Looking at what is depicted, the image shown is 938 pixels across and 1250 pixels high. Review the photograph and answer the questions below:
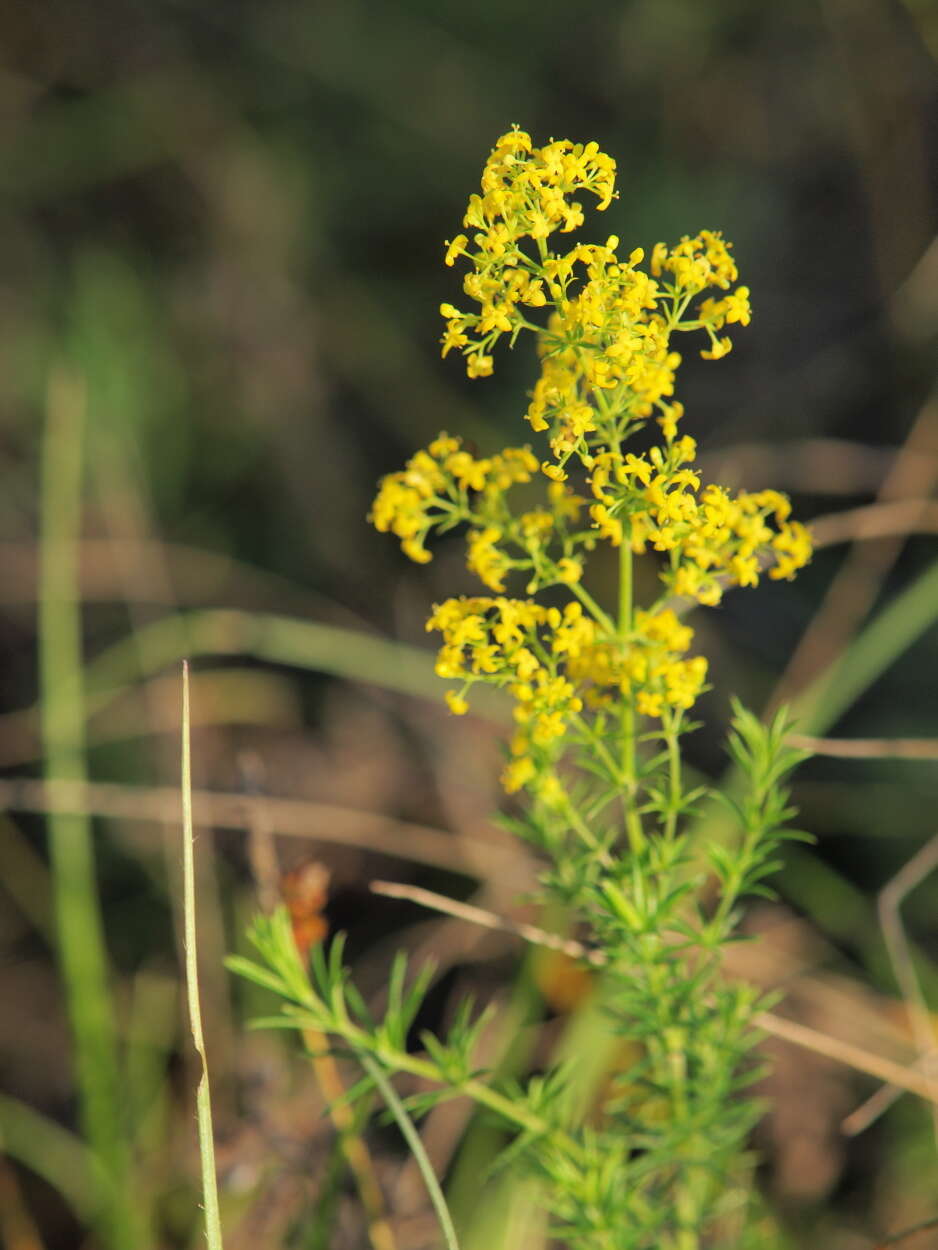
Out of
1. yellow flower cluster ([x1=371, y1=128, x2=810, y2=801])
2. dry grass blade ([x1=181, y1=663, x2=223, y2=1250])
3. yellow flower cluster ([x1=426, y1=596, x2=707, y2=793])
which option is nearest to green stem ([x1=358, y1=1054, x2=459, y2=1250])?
dry grass blade ([x1=181, y1=663, x2=223, y2=1250])

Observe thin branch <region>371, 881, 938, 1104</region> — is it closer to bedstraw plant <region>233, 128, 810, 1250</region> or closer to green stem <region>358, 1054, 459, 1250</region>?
bedstraw plant <region>233, 128, 810, 1250</region>

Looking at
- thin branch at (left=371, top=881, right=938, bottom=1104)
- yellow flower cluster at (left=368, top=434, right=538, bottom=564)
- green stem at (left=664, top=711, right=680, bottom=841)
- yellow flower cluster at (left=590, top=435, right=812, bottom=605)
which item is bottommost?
thin branch at (left=371, top=881, right=938, bottom=1104)

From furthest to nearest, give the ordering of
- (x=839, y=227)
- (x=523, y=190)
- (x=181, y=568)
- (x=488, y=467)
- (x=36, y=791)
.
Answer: (x=839, y=227), (x=181, y=568), (x=36, y=791), (x=488, y=467), (x=523, y=190)

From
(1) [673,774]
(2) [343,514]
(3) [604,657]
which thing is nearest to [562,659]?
(3) [604,657]

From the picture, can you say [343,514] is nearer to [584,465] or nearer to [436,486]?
[436,486]

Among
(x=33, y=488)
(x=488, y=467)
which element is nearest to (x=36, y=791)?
(x=33, y=488)

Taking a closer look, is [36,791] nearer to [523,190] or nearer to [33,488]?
[33,488]

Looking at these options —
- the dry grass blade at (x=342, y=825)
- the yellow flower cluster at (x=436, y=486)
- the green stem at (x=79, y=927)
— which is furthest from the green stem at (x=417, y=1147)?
the dry grass blade at (x=342, y=825)
